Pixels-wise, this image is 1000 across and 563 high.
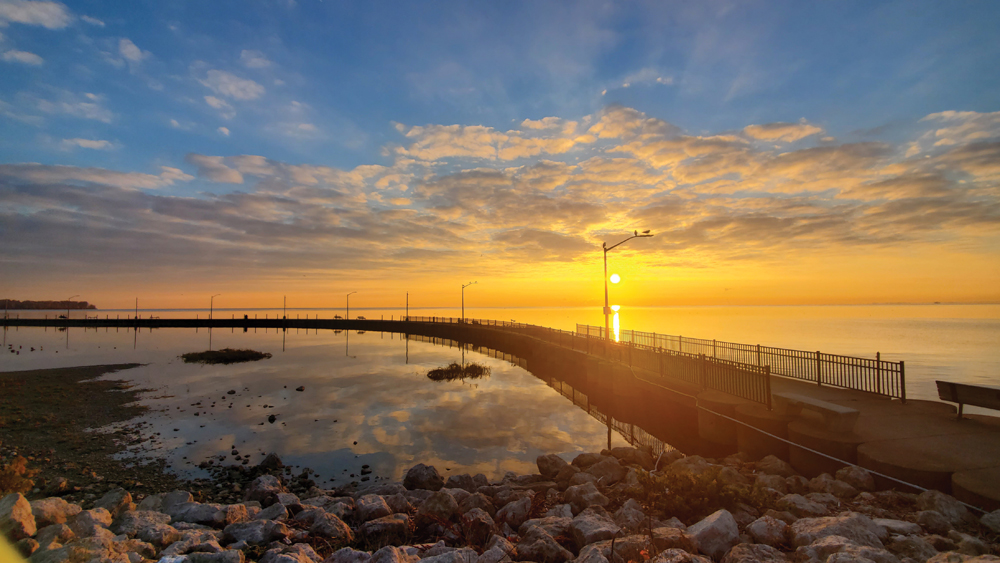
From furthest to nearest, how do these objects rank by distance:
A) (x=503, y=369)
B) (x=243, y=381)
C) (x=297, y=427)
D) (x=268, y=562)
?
1. (x=503, y=369)
2. (x=243, y=381)
3. (x=297, y=427)
4. (x=268, y=562)

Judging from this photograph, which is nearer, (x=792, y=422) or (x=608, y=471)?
(x=608, y=471)

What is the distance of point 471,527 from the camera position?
7.89 meters

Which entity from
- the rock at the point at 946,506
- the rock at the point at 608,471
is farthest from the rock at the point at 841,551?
the rock at the point at 608,471

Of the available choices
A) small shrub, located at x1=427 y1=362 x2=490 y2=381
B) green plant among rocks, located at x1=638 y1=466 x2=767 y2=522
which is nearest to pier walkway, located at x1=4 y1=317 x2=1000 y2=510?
green plant among rocks, located at x1=638 y1=466 x2=767 y2=522

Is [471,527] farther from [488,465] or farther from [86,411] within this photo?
[86,411]

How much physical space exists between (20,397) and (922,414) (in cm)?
3988

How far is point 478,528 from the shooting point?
793 cm

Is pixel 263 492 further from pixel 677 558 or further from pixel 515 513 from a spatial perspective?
pixel 677 558

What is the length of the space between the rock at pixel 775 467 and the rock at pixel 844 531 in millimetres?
4219

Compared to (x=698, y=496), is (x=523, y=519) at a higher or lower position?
lower

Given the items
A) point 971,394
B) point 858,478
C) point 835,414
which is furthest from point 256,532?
point 971,394

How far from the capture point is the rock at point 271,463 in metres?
13.8

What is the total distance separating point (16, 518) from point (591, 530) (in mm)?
8724

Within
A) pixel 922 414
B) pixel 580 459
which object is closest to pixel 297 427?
pixel 580 459
